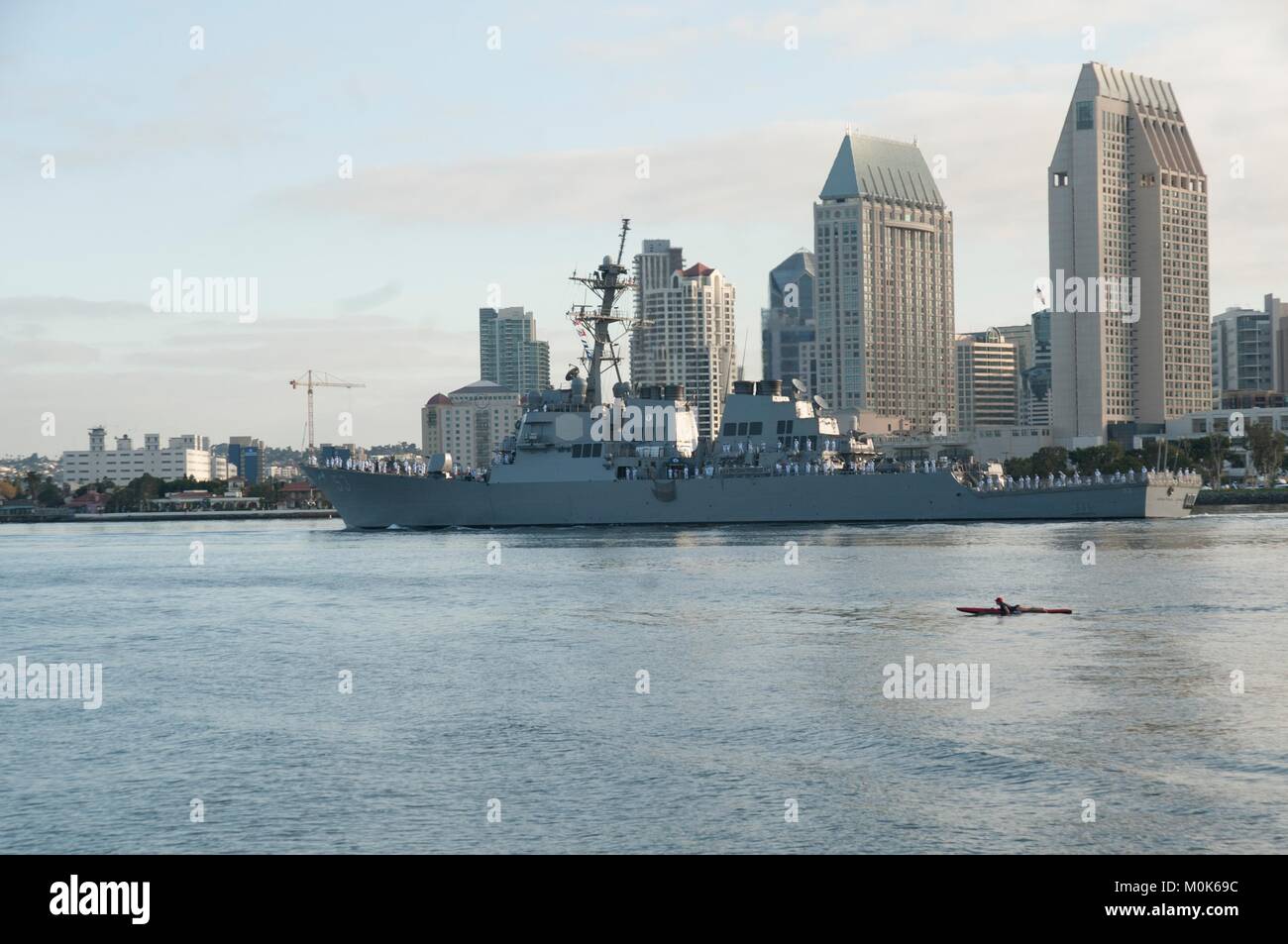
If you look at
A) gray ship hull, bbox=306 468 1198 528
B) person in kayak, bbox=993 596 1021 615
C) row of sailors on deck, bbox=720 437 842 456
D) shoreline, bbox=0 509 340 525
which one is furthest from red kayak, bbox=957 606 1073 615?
shoreline, bbox=0 509 340 525

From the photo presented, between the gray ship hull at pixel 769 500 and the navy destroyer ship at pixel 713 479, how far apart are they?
83mm

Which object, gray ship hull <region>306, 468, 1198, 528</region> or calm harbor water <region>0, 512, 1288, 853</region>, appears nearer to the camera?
calm harbor water <region>0, 512, 1288, 853</region>

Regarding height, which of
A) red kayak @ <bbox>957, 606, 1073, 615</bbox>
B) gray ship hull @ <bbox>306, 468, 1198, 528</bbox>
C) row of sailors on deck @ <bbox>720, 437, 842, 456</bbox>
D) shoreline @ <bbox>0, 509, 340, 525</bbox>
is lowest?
shoreline @ <bbox>0, 509, 340, 525</bbox>

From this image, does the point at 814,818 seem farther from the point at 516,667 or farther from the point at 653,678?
the point at 516,667

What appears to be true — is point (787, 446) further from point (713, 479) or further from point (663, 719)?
point (663, 719)

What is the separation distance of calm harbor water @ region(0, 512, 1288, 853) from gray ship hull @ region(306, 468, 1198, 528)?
3279cm

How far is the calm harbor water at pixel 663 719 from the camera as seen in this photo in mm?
17484

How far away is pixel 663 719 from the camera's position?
23844 mm

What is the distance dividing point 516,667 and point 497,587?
61.2 feet

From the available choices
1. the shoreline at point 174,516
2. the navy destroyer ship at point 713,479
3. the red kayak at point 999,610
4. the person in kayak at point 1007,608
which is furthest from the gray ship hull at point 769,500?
the shoreline at point 174,516

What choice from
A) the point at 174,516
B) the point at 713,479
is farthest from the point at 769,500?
the point at 174,516

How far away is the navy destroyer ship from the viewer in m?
83.9

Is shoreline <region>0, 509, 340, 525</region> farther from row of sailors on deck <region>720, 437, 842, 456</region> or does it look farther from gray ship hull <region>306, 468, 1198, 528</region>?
row of sailors on deck <region>720, 437, 842, 456</region>
